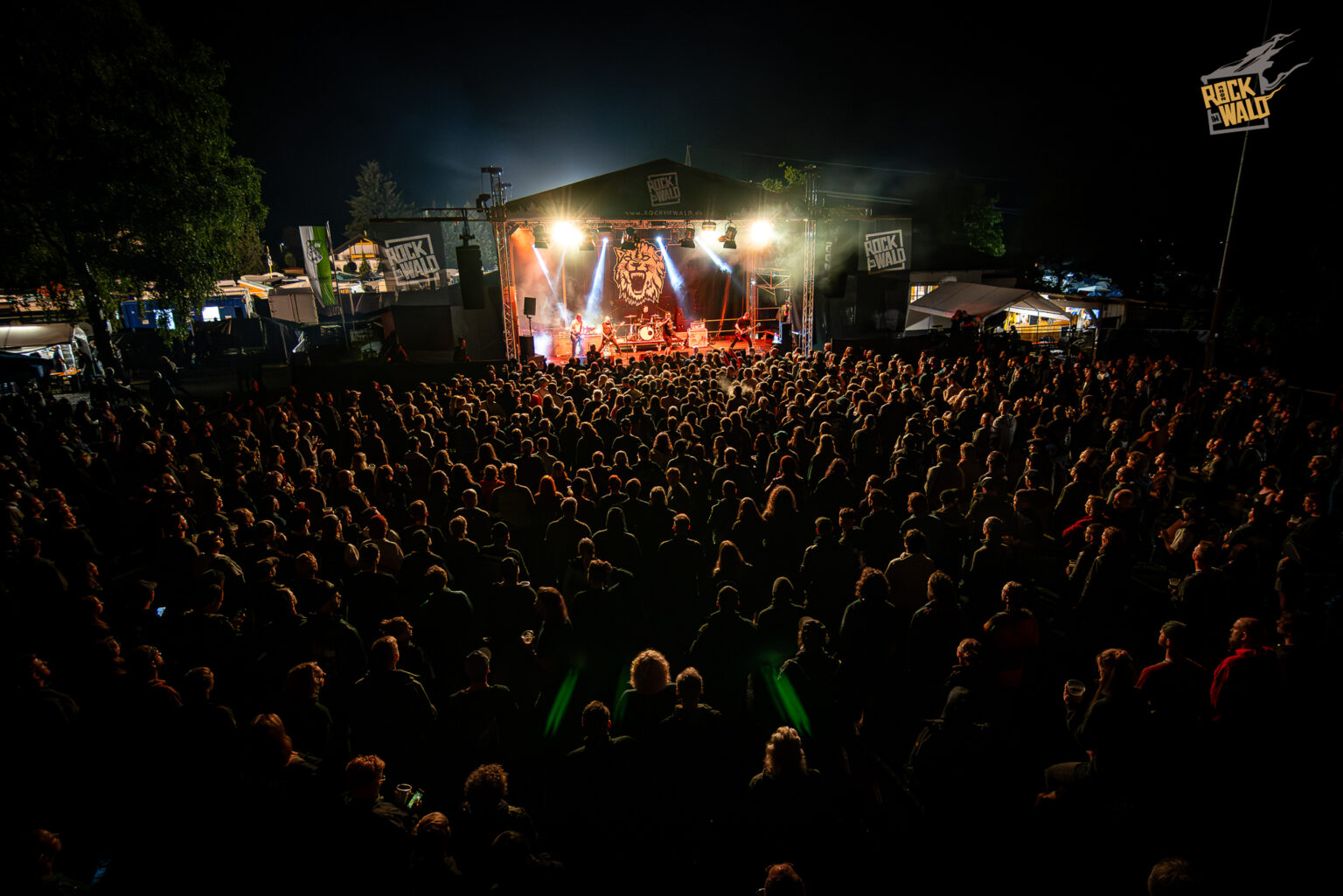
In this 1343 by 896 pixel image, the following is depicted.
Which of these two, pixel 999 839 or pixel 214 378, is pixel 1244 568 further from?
pixel 214 378

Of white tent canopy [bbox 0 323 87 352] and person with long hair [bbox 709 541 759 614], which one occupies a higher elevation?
white tent canopy [bbox 0 323 87 352]

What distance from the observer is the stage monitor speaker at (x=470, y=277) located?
1925cm

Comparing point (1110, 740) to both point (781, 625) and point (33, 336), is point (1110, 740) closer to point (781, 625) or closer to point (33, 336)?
point (781, 625)

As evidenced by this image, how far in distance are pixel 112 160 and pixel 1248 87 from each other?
27.6 metres

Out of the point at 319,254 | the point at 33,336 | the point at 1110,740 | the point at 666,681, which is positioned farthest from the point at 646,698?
the point at 319,254

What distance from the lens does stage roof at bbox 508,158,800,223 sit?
18.8m

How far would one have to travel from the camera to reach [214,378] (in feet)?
76.6

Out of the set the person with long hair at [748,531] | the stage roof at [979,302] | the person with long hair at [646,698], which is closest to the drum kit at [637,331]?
the stage roof at [979,302]

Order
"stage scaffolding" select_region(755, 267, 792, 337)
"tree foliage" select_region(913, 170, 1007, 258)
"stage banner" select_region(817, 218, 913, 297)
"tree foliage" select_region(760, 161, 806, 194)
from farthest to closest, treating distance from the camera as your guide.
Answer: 1. "tree foliage" select_region(760, 161, 806, 194)
2. "tree foliage" select_region(913, 170, 1007, 258)
3. "stage scaffolding" select_region(755, 267, 792, 337)
4. "stage banner" select_region(817, 218, 913, 297)

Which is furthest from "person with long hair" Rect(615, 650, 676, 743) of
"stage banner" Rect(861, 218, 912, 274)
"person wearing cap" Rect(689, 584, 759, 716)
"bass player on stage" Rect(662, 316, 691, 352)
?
"bass player on stage" Rect(662, 316, 691, 352)

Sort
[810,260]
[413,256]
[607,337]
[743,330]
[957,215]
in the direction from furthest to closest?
1. [957,215]
2. [743,330]
3. [607,337]
4. [810,260]
5. [413,256]

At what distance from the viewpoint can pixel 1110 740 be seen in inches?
123

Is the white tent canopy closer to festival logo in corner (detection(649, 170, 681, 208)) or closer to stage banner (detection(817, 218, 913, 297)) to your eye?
festival logo in corner (detection(649, 170, 681, 208))

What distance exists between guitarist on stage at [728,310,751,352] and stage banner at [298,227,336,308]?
20.5m
